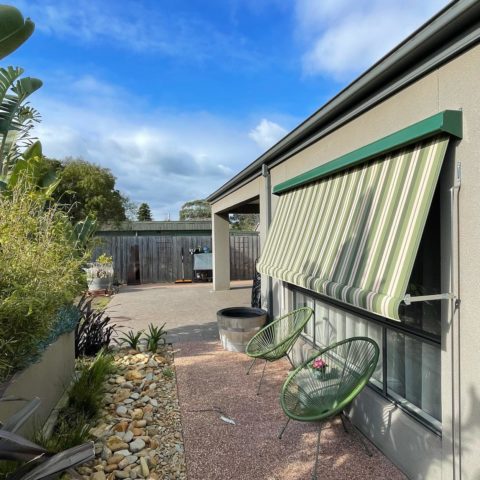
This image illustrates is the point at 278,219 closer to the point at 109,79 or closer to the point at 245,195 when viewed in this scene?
the point at 245,195

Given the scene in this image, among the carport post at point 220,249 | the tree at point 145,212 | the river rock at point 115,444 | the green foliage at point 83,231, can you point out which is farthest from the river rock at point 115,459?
the tree at point 145,212

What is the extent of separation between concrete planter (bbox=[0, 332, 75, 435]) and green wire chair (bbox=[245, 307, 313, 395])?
2997mm

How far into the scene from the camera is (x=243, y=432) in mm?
4590

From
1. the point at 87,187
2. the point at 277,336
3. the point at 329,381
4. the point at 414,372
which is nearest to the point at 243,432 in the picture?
the point at 329,381

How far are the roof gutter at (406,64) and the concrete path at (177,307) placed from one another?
6003mm

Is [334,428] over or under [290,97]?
under

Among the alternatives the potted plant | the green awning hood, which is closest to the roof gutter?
the green awning hood

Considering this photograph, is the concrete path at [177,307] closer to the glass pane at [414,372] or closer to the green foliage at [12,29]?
the glass pane at [414,372]

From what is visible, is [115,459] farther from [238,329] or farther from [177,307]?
[177,307]

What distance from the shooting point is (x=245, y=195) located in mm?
11000

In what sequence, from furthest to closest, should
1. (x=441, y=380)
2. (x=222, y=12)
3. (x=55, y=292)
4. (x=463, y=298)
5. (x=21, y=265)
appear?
1. (x=222, y=12)
2. (x=55, y=292)
3. (x=21, y=265)
4. (x=441, y=380)
5. (x=463, y=298)

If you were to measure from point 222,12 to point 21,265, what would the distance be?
7883 mm

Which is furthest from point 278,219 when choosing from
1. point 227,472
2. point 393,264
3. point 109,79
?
point 109,79

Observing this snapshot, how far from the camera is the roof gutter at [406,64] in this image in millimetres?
2955
